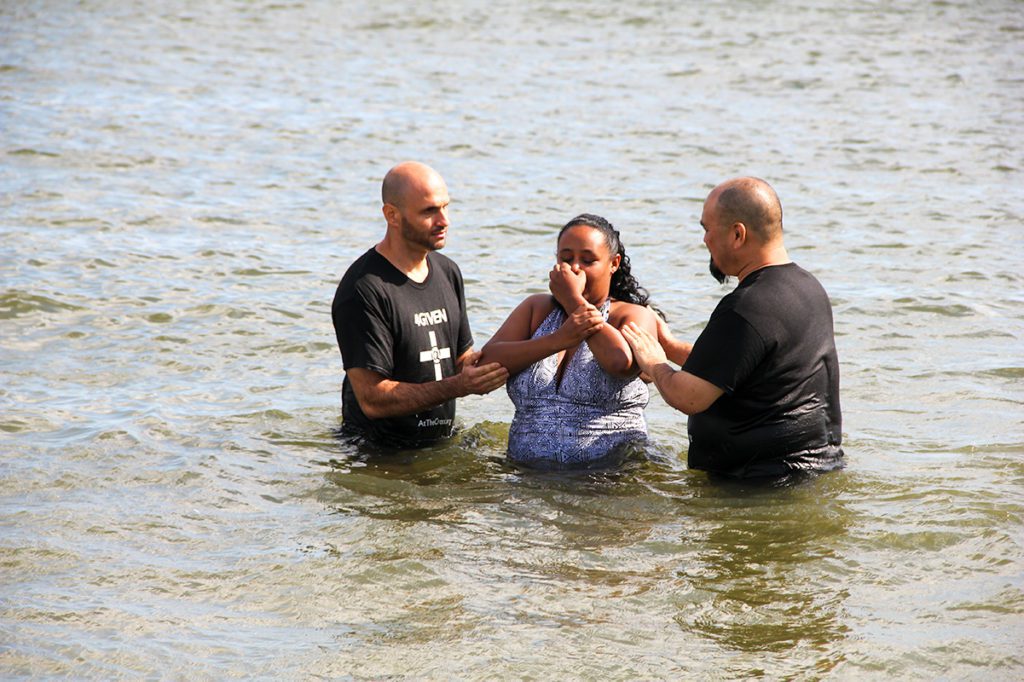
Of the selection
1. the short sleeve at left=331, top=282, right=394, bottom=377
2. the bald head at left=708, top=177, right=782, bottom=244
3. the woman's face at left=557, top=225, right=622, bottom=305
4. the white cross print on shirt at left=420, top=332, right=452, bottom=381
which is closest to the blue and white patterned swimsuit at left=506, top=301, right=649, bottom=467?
the woman's face at left=557, top=225, right=622, bottom=305

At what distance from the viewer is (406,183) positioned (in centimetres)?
799

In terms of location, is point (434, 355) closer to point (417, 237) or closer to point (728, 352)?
point (417, 237)

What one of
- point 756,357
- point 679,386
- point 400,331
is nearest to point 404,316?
point 400,331

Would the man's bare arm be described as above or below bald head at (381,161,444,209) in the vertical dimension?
below

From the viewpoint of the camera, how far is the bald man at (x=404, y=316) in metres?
7.89

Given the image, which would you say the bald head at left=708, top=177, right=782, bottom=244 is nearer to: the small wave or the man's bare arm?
the man's bare arm

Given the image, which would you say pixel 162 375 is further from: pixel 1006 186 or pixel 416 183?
pixel 1006 186

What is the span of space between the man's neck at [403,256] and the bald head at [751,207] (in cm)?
196

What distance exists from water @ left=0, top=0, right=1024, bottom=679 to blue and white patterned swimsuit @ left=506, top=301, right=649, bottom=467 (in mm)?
244

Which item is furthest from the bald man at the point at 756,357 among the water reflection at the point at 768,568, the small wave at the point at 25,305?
the small wave at the point at 25,305

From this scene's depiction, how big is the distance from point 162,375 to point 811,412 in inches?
220

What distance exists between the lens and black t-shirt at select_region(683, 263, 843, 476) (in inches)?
273

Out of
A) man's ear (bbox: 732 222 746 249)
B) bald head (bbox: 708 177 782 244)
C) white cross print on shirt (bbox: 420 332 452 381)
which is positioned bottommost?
white cross print on shirt (bbox: 420 332 452 381)

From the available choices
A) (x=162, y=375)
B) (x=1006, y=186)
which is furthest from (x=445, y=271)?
(x=1006, y=186)
